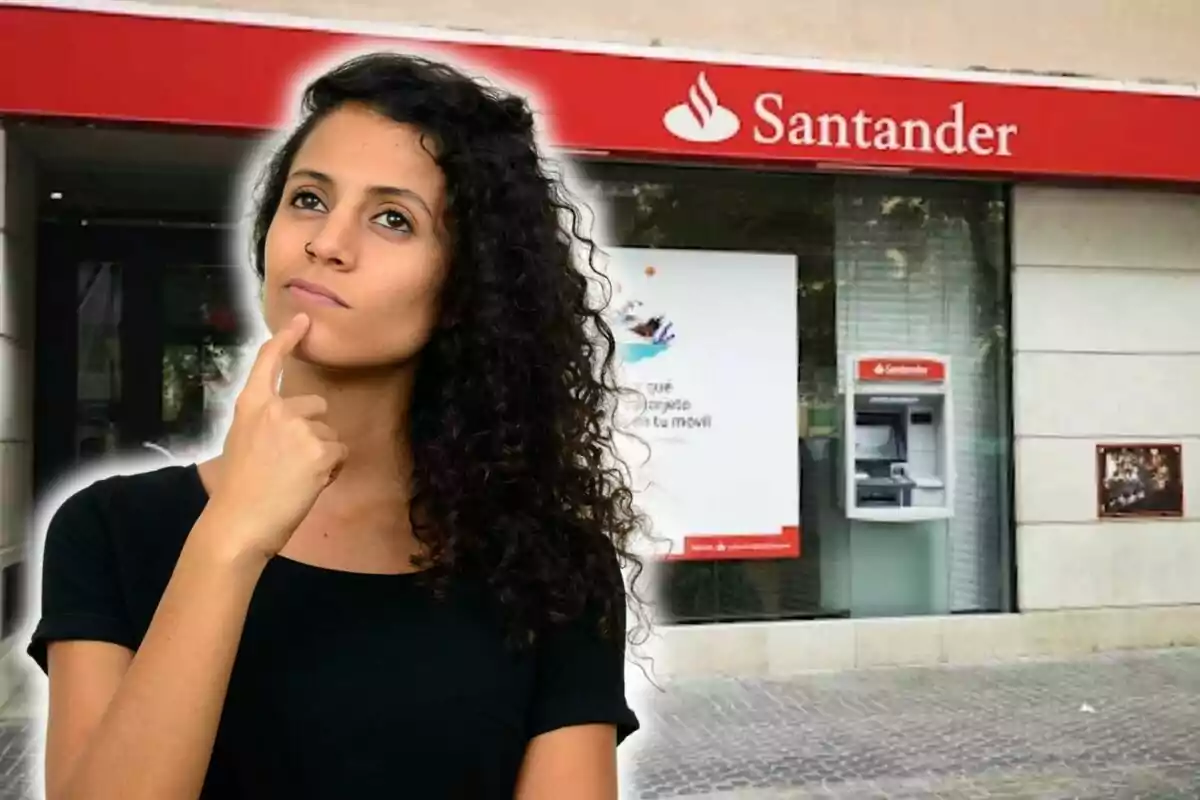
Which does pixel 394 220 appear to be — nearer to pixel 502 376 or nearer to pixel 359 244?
pixel 359 244

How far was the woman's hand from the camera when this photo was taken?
116 centimetres

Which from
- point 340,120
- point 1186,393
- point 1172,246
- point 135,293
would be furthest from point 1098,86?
point 340,120

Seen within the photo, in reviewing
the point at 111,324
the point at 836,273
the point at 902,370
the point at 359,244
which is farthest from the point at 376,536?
the point at 902,370

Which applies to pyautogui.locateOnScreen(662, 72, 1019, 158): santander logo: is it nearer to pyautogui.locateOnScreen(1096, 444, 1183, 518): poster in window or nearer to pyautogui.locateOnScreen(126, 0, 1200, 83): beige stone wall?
pyautogui.locateOnScreen(126, 0, 1200, 83): beige stone wall

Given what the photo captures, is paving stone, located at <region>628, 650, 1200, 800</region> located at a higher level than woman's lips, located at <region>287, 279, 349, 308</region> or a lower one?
lower

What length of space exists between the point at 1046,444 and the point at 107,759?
285 inches

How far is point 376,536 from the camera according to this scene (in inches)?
58.0

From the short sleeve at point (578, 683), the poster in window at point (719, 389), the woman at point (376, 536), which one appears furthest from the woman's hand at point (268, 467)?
the poster in window at point (719, 389)

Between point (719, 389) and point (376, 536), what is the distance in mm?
5666

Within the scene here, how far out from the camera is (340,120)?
1.46 m

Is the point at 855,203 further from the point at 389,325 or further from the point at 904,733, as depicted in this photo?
the point at 389,325

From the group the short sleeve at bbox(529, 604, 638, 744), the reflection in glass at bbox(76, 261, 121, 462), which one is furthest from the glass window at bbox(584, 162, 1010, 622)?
the short sleeve at bbox(529, 604, 638, 744)

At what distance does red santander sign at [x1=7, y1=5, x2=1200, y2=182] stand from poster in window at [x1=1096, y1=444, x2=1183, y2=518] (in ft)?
5.71

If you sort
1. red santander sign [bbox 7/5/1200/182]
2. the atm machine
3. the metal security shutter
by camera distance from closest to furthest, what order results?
red santander sign [bbox 7/5/1200/182]
the atm machine
the metal security shutter
